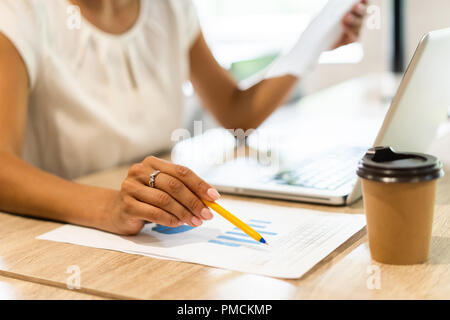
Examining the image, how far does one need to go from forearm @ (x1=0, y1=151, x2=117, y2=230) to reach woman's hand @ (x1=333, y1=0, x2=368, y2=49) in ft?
2.21

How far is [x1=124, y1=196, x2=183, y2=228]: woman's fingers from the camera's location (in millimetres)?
782

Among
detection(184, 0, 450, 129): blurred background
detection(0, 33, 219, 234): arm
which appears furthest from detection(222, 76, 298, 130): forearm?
detection(0, 33, 219, 234): arm

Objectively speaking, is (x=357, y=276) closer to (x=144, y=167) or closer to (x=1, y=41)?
(x=144, y=167)

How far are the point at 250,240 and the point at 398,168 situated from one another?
228 millimetres

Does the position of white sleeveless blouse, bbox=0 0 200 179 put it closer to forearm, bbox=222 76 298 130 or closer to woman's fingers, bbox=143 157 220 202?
forearm, bbox=222 76 298 130

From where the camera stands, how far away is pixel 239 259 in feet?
2.32

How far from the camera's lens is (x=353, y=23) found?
1295 mm

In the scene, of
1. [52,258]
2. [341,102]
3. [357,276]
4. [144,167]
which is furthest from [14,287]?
[341,102]

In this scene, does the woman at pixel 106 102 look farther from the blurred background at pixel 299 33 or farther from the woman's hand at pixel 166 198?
the blurred background at pixel 299 33

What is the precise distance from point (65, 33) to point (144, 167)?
55 cm

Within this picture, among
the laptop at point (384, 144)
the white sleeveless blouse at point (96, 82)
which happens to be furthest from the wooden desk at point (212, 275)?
the white sleeveless blouse at point (96, 82)

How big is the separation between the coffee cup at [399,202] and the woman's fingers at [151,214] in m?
0.25

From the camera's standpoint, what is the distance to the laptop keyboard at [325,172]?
979 mm

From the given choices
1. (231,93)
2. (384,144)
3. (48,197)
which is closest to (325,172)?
(384,144)
